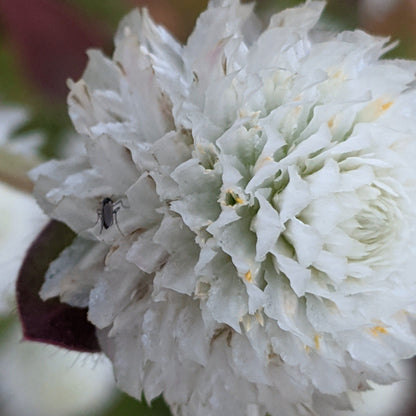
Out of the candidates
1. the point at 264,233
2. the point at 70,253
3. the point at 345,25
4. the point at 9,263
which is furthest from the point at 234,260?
the point at 345,25

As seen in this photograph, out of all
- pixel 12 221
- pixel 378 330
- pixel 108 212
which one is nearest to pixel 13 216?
pixel 12 221

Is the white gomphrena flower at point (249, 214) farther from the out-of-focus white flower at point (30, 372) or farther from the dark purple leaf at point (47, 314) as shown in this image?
the out-of-focus white flower at point (30, 372)

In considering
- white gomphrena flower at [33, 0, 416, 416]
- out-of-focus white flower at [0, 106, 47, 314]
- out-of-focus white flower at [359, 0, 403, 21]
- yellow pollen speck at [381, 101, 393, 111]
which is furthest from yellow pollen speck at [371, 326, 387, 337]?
out-of-focus white flower at [359, 0, 403, 21]

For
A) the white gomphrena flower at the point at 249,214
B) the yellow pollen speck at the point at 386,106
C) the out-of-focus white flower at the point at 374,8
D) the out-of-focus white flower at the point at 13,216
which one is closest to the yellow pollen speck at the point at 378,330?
the white gomphrena flower at the point at 249,214

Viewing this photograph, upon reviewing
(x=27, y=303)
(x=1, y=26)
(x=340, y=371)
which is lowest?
(x=340, y=371)

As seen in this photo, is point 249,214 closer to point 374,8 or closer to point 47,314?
point 47,314

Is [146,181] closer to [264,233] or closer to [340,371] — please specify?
[264,233]

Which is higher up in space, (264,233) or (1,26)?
(1,26)

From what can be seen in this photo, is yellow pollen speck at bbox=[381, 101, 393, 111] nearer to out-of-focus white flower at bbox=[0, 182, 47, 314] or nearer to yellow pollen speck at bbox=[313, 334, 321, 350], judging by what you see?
yellow pollen speck at bbox=[313, 334, 321, 350]
